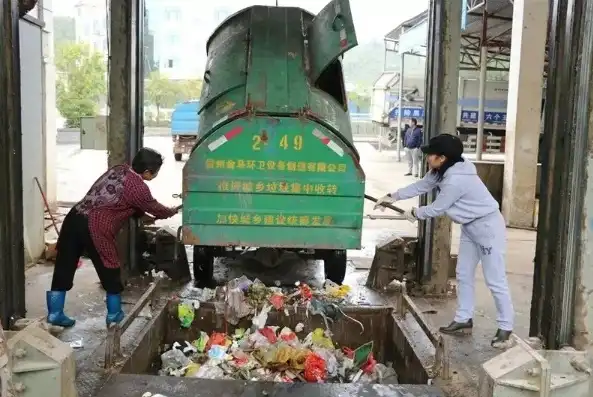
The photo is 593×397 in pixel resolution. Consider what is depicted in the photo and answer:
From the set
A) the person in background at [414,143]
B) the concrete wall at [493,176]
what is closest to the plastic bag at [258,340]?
the concrete wall at [493,176]

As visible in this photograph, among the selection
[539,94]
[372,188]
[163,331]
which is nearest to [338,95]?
[163,331]

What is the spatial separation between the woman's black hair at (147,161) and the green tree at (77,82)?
25488mm

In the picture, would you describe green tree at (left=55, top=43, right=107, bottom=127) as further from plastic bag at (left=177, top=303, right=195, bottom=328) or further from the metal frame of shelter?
plastic bag at (left=177, top=303, right=195, bottom=328)

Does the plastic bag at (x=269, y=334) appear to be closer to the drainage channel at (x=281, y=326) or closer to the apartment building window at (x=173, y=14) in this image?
the drainage channel at (x=281, y=326)

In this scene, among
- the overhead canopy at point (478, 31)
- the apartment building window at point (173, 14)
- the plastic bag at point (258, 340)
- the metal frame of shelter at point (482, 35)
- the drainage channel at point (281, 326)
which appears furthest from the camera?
the apartment building window at point (173, 14)

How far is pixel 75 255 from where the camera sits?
15.7 ft

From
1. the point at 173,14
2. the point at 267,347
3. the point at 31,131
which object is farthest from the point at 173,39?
the point at 267,347

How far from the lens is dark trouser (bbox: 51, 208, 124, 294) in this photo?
4.70 meters

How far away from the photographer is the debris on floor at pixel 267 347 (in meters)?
4.33

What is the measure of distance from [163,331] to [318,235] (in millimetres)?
1427

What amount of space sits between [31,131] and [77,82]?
2505 cm

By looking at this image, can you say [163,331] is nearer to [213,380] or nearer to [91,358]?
[91,358]

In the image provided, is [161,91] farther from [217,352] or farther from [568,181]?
[568,181]

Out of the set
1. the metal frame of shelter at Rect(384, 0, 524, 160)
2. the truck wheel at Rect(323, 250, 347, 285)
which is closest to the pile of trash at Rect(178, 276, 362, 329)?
the truck wheel at Rect(323, 250, 347, 285)
